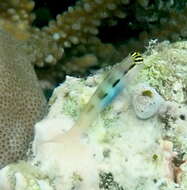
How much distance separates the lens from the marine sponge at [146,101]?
1.72m

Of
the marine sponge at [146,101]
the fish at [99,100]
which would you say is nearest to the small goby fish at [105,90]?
the fish at [99,100]

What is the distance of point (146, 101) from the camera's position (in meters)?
1.72

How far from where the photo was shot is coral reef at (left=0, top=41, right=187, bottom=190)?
1.67 meters

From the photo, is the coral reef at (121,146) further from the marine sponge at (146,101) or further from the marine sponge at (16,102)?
the marine sponge at (16,102)

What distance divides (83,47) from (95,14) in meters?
0.28

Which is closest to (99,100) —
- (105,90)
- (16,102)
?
(105,90)

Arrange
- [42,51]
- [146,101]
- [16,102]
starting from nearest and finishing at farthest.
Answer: [146,101] → [16,102] → [42,51]

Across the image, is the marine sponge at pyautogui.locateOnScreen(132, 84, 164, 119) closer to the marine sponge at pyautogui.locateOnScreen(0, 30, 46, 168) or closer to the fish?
the fish

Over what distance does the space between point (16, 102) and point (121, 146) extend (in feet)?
2.00

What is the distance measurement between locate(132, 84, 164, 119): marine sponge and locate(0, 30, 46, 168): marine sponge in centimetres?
58

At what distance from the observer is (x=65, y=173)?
5.53 ft

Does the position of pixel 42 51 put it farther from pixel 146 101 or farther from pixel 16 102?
pixel 146 101

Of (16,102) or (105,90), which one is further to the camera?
(16,102)

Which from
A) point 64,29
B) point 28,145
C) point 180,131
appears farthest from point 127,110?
point 64,29
